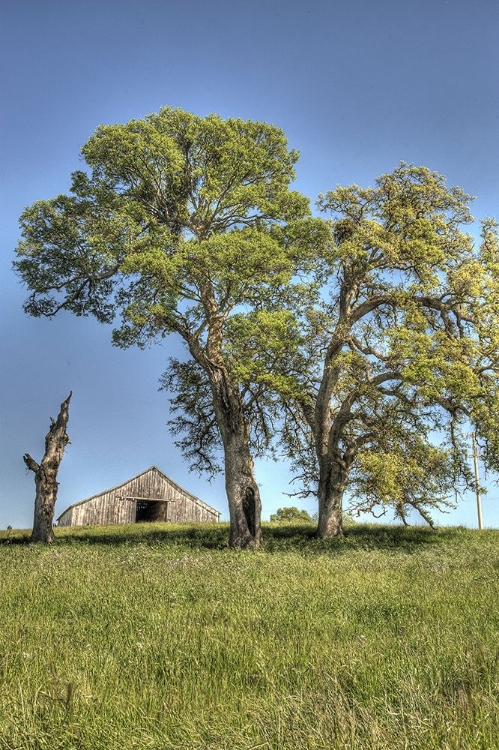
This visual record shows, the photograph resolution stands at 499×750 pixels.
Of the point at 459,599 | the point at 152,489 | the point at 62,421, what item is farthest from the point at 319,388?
the point at 152,489

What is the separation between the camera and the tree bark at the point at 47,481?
2875cm

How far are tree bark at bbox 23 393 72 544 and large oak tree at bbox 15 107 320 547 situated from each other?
22.2ft

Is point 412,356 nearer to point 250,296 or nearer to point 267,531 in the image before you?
point 250,296

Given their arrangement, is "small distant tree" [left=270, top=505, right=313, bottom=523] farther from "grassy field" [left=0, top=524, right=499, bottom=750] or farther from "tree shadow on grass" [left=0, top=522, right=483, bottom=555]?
"grassy field" [left=0, top=524, right=499, bottom=750]

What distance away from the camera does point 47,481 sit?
28891 millimetres

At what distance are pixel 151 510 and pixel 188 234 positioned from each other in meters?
34.4

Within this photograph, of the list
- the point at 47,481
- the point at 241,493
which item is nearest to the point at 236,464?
the point at 241,493

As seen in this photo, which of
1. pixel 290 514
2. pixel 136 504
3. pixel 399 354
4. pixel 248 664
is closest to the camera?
pixel 248 664

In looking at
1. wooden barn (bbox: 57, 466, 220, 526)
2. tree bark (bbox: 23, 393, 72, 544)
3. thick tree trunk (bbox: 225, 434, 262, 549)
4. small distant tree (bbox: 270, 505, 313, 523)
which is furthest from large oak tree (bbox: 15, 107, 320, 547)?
small distant tree (bbox: 270, 505, 313, 523)

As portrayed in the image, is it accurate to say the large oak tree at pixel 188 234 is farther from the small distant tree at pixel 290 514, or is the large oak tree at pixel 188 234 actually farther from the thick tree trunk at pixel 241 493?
the small distant tree at pixel 290 514

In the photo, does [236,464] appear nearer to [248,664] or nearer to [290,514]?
[248,664]

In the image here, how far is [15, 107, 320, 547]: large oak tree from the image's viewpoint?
2258cm

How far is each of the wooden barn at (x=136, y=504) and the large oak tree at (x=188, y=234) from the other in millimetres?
27129

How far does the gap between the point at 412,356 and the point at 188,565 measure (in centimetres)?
1094
